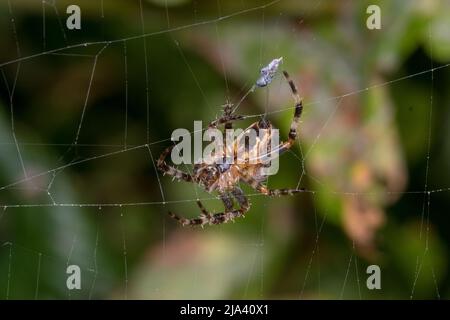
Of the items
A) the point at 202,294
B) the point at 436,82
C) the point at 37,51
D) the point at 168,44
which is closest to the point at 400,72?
the point at 436,82

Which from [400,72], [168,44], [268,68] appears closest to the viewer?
[268,68]

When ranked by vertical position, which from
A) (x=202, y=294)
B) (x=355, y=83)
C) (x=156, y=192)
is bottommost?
(x=202, y=294)

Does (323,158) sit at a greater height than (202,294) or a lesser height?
greater

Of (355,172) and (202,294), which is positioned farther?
(202,294)

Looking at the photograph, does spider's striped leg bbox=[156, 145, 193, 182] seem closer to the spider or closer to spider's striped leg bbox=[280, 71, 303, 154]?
the spider

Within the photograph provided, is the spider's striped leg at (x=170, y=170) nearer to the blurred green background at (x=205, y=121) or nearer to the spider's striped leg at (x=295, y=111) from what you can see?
the blurred green background at (x=205, y=121)

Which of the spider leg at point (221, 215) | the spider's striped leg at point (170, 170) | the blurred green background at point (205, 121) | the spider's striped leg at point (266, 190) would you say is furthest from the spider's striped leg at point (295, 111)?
the spider's striped leg at point (170, 170)

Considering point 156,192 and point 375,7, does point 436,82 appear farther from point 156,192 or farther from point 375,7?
point 156,192
